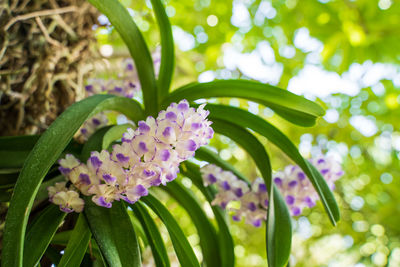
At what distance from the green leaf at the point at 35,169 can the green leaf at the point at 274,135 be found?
0.22m

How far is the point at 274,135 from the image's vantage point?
73cm

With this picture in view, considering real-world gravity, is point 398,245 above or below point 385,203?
below

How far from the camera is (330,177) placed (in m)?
0.83

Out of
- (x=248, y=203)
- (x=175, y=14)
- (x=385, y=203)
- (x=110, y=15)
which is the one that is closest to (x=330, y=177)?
(x=248, y=203)

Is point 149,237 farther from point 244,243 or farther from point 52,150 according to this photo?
point 244,243

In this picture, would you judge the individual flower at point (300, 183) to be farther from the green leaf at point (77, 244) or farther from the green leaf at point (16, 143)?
the green leaf at point (16, 143)

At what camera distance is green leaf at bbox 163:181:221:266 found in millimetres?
800

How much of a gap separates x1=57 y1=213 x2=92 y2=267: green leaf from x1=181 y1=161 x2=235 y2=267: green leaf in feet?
0.94

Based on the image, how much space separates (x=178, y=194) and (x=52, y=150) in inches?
13.0

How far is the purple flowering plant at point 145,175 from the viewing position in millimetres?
546

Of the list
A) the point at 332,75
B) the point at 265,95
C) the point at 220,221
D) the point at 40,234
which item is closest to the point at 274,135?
the point at 265,95

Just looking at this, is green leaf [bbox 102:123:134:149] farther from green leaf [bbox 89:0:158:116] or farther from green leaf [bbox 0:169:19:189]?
green leaf [bbox 0:169:19:189]

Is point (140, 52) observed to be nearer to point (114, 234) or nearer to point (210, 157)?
point (210, 157)

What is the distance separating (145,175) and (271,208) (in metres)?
0.25
